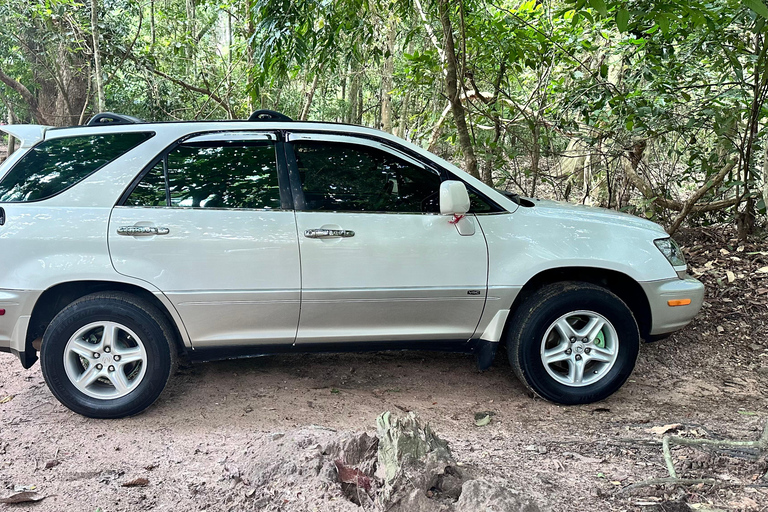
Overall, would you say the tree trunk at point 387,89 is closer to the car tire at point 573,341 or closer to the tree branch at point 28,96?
the tree branch at point 28,96

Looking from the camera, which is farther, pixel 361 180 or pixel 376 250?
pixel 361 180

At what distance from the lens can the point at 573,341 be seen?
12.5 feet

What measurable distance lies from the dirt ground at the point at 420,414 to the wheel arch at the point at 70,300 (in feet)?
1.79

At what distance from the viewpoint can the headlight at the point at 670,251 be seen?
3861 mm

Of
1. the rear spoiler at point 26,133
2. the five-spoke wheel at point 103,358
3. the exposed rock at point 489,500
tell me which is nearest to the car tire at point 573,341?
the exposed rock at point 489,500

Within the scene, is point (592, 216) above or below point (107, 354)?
above

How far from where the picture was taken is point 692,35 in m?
6.63

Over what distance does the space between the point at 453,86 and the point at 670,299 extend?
3.70 m

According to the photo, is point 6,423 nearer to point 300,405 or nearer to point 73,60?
point 300,405

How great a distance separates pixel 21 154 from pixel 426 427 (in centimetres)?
293

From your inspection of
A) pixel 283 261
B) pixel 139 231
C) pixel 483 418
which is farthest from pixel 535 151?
pixel 139 231

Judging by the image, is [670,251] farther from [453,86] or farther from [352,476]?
[453,86]

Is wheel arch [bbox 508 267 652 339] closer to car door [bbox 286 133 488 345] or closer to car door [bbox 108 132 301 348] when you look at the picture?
car door [bbox 286 133 488 345]

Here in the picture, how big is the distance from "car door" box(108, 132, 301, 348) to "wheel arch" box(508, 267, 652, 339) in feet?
5.20
